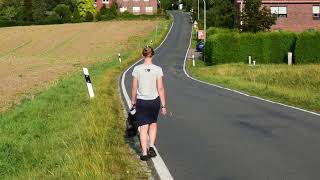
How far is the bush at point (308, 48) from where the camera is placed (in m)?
47.8

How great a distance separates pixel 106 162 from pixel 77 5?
13054 centimetres

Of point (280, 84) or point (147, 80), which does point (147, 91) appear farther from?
point (280, 84)

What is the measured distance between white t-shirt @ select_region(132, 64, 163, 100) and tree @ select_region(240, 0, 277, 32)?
50541mm

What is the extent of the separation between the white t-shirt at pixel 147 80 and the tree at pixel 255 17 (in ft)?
166

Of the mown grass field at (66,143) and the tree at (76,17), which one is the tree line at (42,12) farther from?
the mown grass field at (66,143)

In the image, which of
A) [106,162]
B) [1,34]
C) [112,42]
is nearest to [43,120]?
[106,162]

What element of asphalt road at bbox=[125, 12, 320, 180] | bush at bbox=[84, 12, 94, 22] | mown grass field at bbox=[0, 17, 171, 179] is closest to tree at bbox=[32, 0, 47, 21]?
bush at bbox=[84, 12, 94, 22]

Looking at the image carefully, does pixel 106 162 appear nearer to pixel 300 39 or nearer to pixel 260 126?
pixel 260 126

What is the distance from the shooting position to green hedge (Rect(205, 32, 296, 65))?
49969 mm

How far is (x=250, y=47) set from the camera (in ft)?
166

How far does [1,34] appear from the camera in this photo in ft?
318

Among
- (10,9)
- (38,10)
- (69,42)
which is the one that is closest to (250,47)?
(69,42)

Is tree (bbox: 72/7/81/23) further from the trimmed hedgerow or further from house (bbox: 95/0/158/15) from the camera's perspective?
the trimmed hedgerow

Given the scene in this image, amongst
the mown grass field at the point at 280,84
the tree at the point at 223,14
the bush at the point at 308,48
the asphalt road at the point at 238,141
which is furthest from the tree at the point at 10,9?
the asphalt road at the point at 238,141
